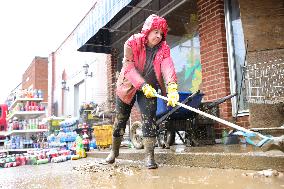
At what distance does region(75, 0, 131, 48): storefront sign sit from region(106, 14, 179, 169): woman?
3.88m

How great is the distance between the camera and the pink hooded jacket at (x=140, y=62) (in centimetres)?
382

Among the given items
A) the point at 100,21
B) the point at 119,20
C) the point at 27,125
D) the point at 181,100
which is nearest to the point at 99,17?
the point at 100,21

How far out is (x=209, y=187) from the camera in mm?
2600

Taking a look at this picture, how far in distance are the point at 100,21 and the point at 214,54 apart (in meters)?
3.97

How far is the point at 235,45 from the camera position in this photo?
6230mm

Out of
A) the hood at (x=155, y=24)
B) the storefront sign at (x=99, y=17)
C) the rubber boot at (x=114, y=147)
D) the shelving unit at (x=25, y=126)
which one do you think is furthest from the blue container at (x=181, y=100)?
the shelving unit at (x=25, y=126)

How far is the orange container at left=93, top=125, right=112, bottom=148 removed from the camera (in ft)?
24.2

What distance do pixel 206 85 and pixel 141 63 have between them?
2834mm

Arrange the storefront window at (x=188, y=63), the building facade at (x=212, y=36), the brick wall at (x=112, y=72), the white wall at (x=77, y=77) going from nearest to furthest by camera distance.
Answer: the building facade at (x=212, y=36)
the storefront window at (x=188, y=63)
the brick wall at (x=112, y=72)
the white wall at (x=77, y=77)

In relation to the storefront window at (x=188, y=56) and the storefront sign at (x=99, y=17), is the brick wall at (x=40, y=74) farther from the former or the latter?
the storefront window at (x=188, y=56)

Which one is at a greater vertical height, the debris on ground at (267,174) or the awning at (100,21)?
the awning at (100,21)

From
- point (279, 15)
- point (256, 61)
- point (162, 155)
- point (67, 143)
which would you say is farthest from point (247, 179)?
point (67, 143)

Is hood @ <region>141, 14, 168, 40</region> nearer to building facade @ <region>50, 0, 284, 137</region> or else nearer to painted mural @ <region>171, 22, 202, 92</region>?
building facade @ <region>50, 0, 284, 137</region>

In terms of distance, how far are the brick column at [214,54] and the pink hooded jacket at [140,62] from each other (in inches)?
93.2
